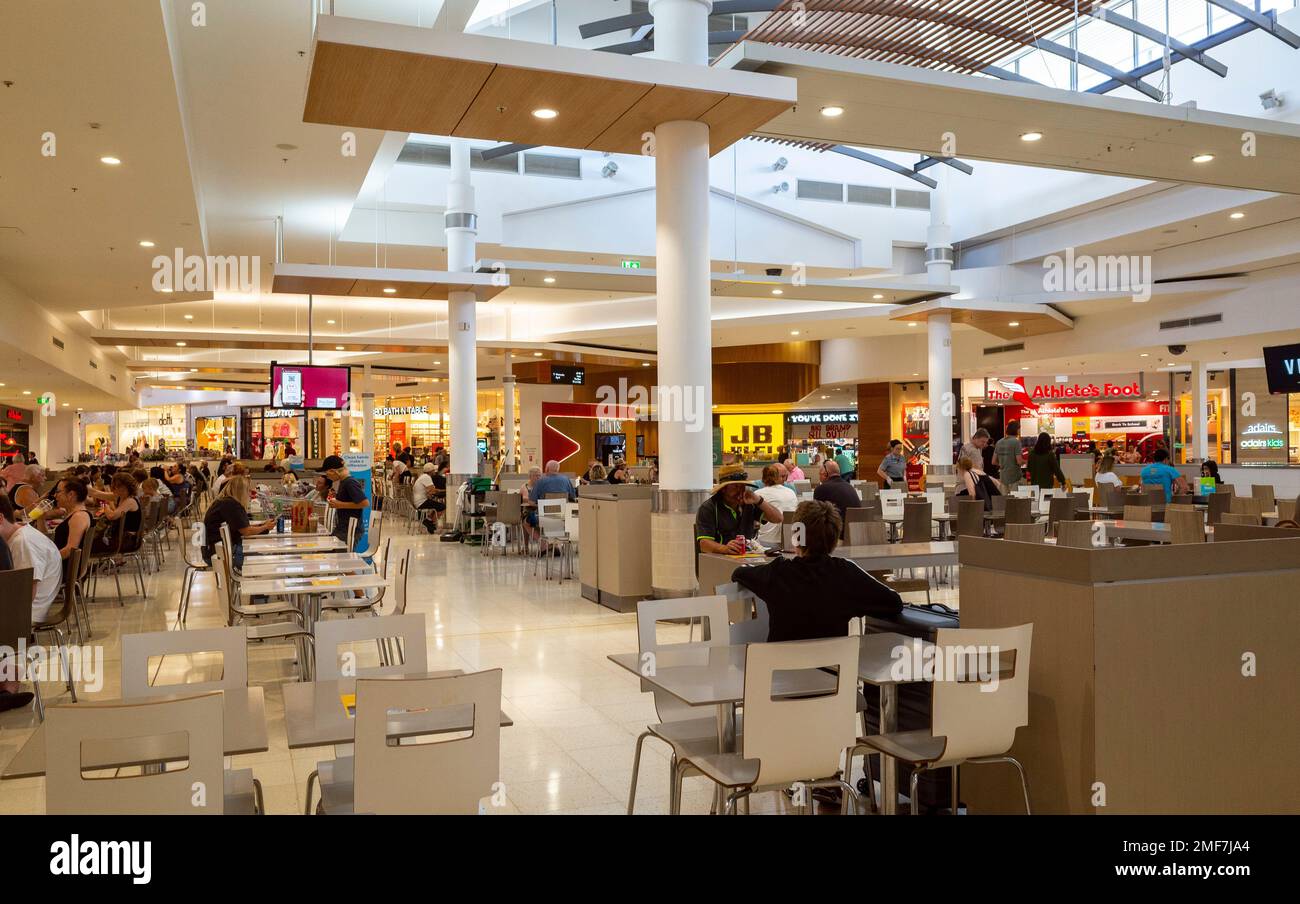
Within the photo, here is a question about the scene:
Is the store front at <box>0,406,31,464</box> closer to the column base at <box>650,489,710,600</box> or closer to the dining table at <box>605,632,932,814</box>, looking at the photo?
the column base at <box>650,489,710,600</box>

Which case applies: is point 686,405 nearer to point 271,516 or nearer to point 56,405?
point 271,516

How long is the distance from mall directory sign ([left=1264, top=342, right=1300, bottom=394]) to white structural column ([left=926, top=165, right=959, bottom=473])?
457 cm

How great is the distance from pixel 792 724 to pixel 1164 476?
9396mm

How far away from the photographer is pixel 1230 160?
8422 millimetres

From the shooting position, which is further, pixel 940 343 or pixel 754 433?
pixel 754 433

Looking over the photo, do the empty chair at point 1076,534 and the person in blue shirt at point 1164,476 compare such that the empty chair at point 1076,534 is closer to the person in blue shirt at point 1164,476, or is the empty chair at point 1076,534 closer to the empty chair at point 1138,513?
the empty chair at point 1138,513

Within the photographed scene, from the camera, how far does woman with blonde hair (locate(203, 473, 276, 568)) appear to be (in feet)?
24.8

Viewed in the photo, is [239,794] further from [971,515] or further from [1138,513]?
[1138,513]

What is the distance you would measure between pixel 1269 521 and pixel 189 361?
73.6ft

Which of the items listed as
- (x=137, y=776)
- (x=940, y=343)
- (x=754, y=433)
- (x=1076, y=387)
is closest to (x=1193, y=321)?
(x=940, y=343)

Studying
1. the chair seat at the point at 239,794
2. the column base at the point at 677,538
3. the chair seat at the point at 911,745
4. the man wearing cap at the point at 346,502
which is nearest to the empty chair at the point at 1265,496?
the column base at the point at 677,538

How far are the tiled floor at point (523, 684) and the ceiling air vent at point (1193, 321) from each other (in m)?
11.2

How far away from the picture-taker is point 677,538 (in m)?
7.36

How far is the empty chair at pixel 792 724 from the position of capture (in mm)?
2754
